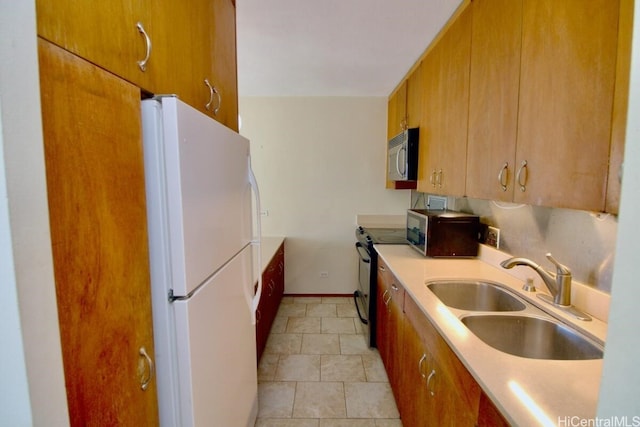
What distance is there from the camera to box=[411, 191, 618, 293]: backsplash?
1.18 m

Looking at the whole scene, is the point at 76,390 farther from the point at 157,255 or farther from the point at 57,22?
the point at 57,22

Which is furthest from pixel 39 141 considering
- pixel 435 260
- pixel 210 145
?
pixel 435 260

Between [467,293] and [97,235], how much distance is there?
1.71 metres

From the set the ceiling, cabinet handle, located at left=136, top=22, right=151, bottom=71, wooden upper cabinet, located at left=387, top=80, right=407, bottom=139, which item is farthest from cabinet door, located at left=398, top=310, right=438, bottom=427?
wooden upper cabinet, located at left=387, top=80, right=407, bottom=139

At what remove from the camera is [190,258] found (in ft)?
2.84

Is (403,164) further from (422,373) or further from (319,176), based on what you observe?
(422,373)

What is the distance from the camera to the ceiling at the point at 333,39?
1.70m

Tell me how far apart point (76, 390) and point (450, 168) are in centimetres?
189

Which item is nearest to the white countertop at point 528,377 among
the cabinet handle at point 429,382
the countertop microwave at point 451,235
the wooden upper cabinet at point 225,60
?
the cabinet handle at point 429,382

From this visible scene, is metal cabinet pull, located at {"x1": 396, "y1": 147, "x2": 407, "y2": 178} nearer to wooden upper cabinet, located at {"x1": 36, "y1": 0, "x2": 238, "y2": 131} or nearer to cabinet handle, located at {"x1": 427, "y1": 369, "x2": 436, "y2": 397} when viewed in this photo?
wooden upper cabinet, located at {"x1": 36, "y1": 0, "x2": 238, "y2": 131}

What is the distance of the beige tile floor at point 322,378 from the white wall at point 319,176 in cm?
74

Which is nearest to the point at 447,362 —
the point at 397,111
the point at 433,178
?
the point at 433,178

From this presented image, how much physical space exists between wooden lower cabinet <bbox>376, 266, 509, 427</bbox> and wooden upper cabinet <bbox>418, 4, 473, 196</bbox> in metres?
0.75

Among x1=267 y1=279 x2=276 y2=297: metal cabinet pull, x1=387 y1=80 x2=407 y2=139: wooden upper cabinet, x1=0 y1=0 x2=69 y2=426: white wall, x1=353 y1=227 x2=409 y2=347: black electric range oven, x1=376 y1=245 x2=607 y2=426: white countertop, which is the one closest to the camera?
x1=0 y1=0 x2=69 y2=426: white wall
